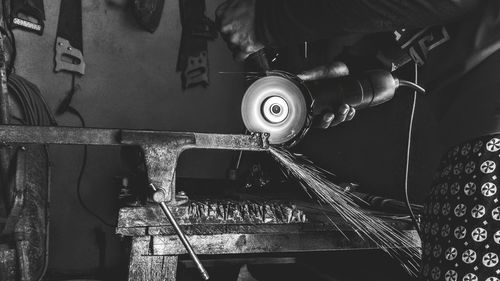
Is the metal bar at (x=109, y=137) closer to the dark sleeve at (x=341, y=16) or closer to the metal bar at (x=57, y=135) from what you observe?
the metal bar at (x=57, y=135)

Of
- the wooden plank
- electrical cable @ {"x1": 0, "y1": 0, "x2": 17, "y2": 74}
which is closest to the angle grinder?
the wooden plank

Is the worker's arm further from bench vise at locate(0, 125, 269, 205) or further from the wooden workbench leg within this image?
the wooden workbench leg

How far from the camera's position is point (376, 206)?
2.17m

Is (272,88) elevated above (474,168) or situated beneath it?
elevated above

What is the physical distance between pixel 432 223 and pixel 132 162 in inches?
38.6

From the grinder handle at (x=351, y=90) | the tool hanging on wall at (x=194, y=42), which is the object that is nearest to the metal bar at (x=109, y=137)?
the grinder handle at (x=351, y=90)

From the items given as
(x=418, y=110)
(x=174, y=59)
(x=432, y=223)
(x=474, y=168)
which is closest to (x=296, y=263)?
(x=418, y=110)

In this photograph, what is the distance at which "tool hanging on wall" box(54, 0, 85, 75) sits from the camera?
145 inches

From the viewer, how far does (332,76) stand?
1.65 meters

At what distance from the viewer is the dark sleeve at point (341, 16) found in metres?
1.09

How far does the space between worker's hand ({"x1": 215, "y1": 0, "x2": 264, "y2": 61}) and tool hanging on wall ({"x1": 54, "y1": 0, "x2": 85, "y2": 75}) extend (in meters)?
2.62

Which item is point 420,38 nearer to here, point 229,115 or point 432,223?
point 432,223

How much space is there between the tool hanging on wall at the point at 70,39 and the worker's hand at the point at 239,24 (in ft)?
8.60

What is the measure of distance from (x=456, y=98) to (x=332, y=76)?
505 millimetres
